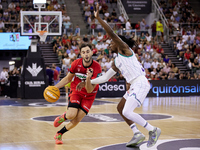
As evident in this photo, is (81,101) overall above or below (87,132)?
above

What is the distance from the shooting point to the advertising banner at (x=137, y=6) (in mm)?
29078

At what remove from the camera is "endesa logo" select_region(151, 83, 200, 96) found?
20531 mm

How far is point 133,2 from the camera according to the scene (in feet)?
95.5

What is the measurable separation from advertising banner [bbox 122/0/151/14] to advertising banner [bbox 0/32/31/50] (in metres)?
9.37

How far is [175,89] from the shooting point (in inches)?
823

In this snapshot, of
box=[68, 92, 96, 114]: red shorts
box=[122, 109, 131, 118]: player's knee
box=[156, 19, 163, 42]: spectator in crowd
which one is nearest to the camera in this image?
box=[122, 109, 131, 118]: player's knee

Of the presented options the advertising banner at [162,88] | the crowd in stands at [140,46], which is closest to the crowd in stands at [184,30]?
the crowd in stands at [140,46]

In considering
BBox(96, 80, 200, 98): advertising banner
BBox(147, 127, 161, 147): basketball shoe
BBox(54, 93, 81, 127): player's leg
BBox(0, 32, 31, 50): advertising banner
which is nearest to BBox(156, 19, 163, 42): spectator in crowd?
BBox(96, 80, 200, 98): advertising banner

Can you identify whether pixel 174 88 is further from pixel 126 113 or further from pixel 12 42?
pixel 126 113

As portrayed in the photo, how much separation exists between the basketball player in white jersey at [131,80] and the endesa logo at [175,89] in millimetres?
14274

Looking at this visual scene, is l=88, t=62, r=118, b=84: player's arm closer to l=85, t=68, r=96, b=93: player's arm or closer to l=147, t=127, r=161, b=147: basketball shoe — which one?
l=85, t=68, r=96, b=93: player's arm

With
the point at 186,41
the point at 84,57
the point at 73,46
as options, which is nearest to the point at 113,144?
the point at 84,57

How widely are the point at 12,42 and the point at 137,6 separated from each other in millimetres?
11173

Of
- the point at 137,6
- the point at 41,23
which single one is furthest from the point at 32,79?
the point at 137,6
